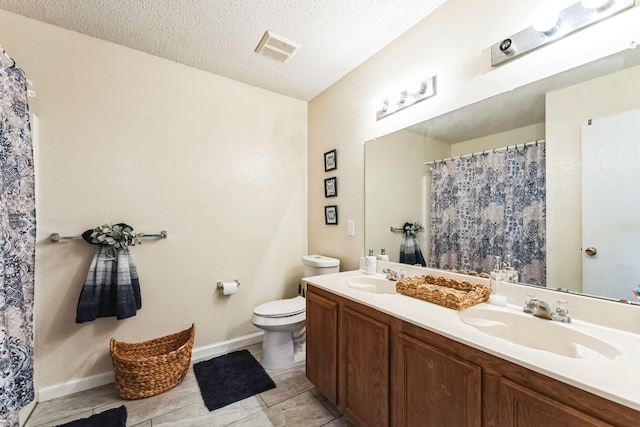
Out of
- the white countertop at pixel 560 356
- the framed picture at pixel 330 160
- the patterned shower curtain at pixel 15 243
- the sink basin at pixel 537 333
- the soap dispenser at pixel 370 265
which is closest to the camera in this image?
the white countertop at pixel 560 356

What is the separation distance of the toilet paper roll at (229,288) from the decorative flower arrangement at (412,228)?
5.13 ft

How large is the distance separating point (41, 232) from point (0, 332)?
3.13ft

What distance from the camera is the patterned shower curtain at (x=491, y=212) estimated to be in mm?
1260

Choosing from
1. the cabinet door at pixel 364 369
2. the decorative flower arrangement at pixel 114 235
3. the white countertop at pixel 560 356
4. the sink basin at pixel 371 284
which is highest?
the decorative flower arrangement at pixel 114 235

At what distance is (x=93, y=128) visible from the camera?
75.5 inches

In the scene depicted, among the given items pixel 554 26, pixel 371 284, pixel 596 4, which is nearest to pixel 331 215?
pixel 371 284

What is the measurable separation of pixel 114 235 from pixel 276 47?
182 cm

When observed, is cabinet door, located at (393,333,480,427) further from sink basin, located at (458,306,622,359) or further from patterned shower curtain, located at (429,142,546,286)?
patterned shower curtain, located at (429,142,546,286)

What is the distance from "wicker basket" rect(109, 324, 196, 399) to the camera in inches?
67.9

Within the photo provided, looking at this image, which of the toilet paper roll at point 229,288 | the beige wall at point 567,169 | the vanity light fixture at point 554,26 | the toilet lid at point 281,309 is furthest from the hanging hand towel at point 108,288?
the vanity light fixture at point 554,26

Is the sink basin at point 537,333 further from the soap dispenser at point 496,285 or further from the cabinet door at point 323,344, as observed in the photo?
the cabinet door at point 323,344

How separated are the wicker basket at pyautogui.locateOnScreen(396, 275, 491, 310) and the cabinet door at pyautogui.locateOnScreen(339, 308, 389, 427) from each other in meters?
0.29

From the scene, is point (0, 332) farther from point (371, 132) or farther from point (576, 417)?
point (371, 132)

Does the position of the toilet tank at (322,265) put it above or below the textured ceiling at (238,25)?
below
